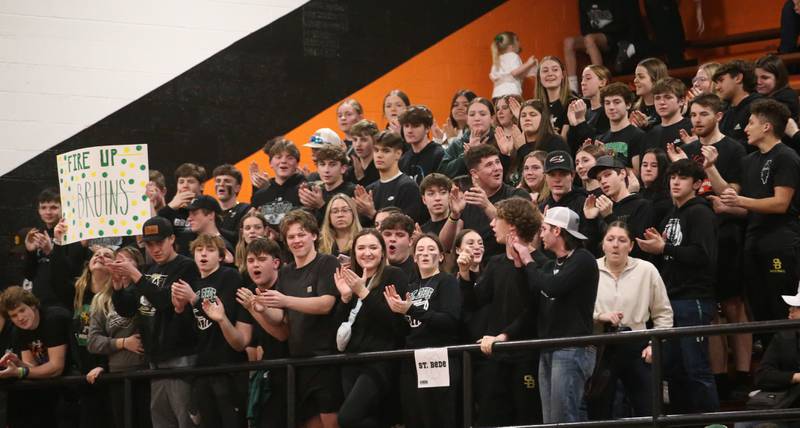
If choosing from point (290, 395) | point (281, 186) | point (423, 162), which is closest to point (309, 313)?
point (290, 395)

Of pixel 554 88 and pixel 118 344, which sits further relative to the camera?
pixel 554 88

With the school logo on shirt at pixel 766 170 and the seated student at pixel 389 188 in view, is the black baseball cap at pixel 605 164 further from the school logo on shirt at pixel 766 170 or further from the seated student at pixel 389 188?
the seated student at pixel 389 188

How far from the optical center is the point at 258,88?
1175 cm

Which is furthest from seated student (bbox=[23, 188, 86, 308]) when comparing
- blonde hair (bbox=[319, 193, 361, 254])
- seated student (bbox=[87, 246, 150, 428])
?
blonde hair (bbox=[319, 193, 361, 254])

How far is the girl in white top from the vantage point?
1155 centimetres

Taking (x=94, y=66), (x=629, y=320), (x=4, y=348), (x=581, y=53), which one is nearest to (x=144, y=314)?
(x=4, y=348)

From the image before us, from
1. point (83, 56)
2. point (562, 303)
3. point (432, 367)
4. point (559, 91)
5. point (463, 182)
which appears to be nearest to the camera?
point (562, 303)

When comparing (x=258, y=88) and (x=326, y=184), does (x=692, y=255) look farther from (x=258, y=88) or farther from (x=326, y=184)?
(x=258, y=88)

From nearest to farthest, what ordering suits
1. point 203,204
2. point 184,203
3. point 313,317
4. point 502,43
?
point 313,317, point 203,204, point 184,203, point 502,43

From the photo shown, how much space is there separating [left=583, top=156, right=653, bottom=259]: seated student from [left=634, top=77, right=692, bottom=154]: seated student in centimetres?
93

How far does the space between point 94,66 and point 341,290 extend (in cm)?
493

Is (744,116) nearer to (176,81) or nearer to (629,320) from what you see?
(629,320)

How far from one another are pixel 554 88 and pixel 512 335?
369cm

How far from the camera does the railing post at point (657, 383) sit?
596 cm
